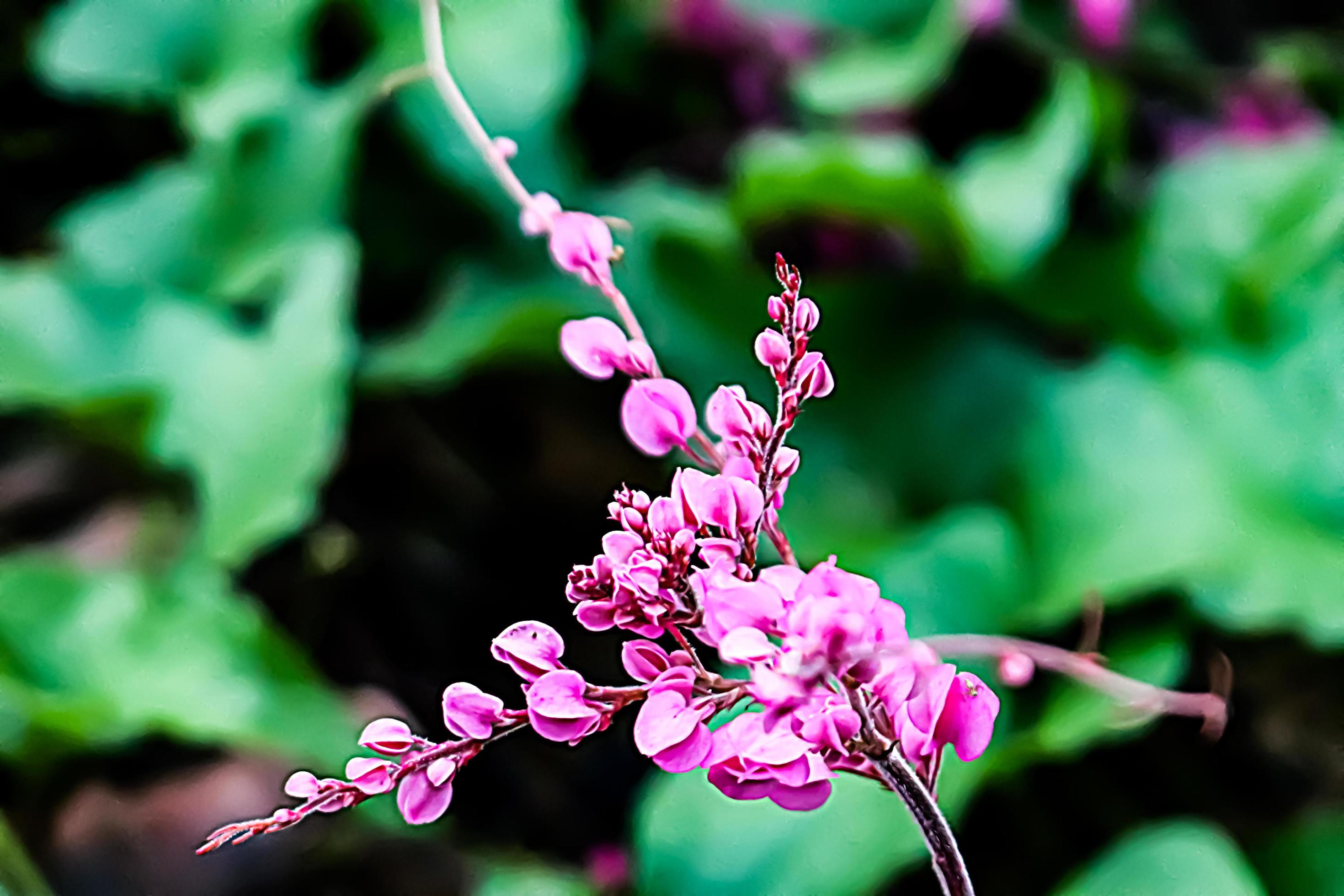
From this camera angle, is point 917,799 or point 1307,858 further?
point 1307,858

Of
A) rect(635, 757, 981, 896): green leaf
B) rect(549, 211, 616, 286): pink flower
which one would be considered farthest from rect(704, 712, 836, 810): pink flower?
rect(635, 757, 981, 896): green leaf

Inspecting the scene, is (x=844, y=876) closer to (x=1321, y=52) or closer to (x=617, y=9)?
(x=617, y=9)

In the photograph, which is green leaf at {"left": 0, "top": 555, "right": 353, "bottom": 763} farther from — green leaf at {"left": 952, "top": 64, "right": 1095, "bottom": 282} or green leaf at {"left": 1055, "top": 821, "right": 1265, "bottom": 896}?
green leaf at {"left": 952, "top": 64, "right": 1095, "bottom": 282}

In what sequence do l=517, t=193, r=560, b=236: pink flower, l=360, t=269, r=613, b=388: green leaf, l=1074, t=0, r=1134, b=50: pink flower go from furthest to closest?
l=1074, t=0, r=1134, b=50: pink flower
l=360, t=269, r=613, b=388: green leaf
l=517, t=193, r=560, b=236: pink flower

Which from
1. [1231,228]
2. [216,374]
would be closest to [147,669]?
[216,374]

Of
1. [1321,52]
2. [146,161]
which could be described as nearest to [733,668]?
[146,161]

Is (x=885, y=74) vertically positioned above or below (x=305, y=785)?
above

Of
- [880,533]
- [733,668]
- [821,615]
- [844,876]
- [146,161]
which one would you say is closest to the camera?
[821,615]

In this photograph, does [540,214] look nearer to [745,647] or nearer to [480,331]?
[745,647]
